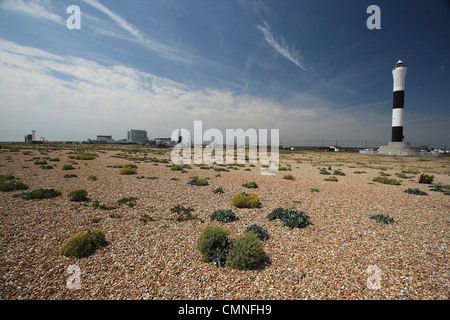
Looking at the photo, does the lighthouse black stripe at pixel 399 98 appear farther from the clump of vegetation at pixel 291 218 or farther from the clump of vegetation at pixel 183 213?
the clump of vegetation at pixel 183 213

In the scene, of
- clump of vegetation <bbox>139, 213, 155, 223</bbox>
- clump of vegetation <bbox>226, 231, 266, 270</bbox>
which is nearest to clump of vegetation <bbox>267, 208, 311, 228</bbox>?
clump of vegetation <bbox>226, 231, 266, 270</bbox>

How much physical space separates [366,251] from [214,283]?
5307mm

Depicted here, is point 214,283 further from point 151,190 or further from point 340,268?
point 151,190

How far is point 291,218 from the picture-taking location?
8.90 meters

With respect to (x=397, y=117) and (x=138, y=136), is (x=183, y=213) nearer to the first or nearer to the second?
(x=397, y=117)

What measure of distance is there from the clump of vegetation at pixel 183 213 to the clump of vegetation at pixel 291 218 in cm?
380

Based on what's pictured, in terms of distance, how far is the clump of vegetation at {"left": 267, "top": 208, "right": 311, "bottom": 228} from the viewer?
8.51 metres

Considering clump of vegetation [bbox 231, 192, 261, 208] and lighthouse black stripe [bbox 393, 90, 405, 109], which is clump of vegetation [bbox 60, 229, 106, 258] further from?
lighthouse black stripe [bbox 393, 90, 405, 109]

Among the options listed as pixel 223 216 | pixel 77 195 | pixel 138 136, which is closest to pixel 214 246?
pixel 223 216

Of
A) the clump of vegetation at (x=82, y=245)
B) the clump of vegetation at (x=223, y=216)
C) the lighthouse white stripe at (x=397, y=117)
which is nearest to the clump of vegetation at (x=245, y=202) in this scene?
the clump of vegetation at (x=223, y=216)

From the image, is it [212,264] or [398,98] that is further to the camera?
[398,98]

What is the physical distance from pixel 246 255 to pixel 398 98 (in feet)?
268

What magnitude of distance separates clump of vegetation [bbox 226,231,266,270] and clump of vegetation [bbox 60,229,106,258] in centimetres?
464
